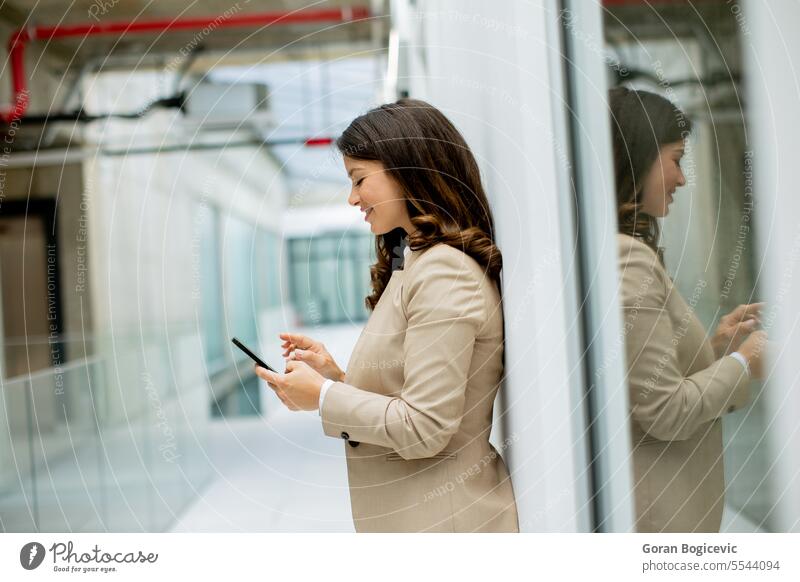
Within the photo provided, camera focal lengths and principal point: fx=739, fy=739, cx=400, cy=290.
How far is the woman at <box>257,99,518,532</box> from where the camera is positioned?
0.64 meters

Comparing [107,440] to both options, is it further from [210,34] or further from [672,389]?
[672,389]

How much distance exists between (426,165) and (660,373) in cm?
28

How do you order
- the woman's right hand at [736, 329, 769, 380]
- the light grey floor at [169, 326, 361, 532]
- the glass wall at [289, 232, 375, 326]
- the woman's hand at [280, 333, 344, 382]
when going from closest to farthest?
the woman's right hand at [736, 329, 769, 380] → the woman's hand at [280, 333, 344, 382] → the light grey floor at [169, 326, 361, 532] → the glass wall at [289, 232, 375, 326]

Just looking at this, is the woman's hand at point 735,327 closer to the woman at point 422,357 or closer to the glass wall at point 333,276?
the woman at point 422,357

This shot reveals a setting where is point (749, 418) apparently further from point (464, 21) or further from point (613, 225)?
point (464, 21)

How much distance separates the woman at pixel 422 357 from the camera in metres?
0.64

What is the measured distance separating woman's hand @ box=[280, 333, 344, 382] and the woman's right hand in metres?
0.43

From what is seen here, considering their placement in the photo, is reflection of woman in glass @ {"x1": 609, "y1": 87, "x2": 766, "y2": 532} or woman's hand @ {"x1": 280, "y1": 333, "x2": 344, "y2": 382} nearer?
reflection of woman in glass @ {"x1": 609, "y1": 87, "x2": 766, "y2": 532}

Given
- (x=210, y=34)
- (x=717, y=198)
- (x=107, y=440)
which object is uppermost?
(x=210, y=34)

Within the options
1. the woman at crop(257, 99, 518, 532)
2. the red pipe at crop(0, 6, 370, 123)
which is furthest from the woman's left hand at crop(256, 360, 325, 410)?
the red pipe at crop(0, 6, 370, 123)

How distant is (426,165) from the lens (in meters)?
0.70

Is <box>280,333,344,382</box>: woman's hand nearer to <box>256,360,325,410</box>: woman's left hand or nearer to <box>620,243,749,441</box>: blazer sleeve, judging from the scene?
<box>256,360,325,410</box>: woman's left hand

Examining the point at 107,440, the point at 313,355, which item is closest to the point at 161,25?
the point at 313,355
